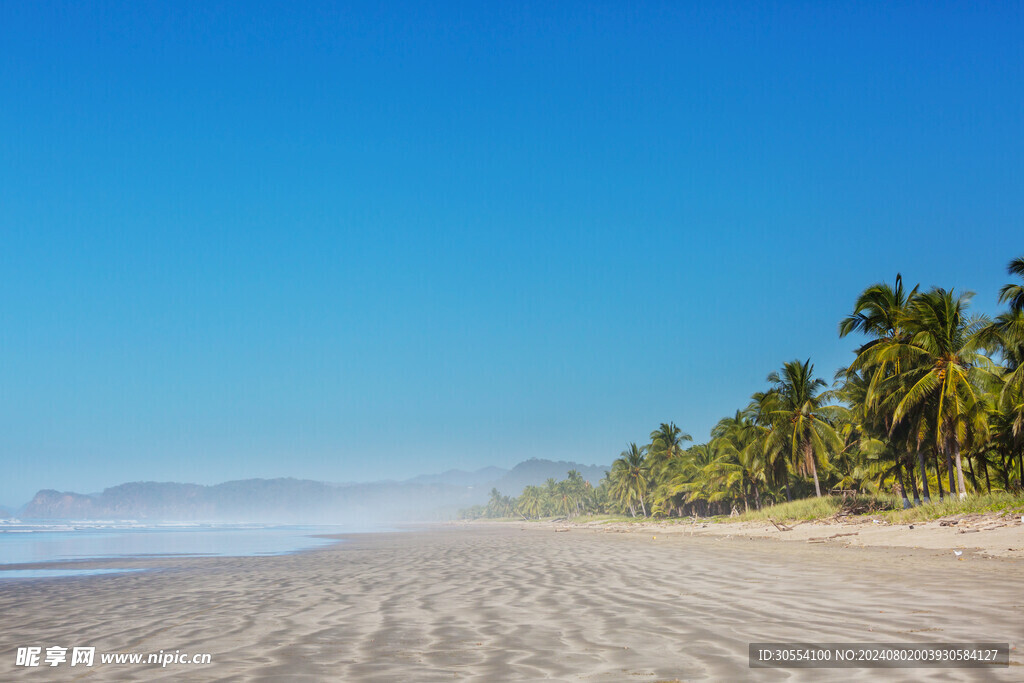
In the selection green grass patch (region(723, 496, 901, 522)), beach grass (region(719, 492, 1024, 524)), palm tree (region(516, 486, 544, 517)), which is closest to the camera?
beach grass (region(719, 492, 1024, 524))

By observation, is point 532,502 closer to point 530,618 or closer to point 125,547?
point 125,547

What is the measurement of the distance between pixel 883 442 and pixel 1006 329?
60.0ft

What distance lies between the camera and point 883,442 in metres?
44.0

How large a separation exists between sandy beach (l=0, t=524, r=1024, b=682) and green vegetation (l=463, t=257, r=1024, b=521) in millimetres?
14571

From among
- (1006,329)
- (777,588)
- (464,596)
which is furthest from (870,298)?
(464,596)

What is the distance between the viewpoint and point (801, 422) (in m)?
49.7

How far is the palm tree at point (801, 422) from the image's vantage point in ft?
162

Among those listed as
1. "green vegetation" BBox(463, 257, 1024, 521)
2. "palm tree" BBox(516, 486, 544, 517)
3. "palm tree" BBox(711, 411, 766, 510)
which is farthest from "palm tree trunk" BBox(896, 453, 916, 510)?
"palm tree" BBox(516, 486, 544, 517)

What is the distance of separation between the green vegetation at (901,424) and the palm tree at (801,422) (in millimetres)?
81

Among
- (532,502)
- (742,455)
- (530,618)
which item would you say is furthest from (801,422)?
(532,502)

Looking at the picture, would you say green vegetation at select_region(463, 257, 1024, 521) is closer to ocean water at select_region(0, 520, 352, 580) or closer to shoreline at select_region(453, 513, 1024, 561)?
shoreline at select_region(453, 513, 1024, 561)

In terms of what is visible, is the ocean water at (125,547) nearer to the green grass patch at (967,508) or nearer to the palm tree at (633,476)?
the green grass patch at (967,508)

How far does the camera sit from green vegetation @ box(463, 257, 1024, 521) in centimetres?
2981

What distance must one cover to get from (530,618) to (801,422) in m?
45.0
